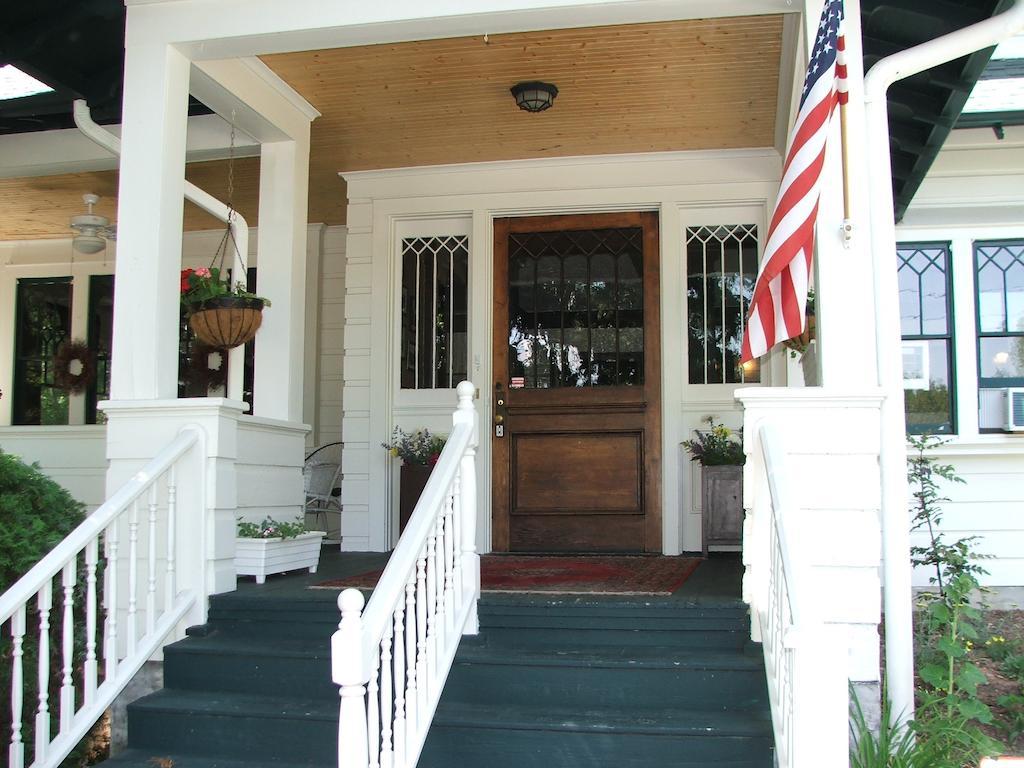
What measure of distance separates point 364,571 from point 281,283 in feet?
4.91

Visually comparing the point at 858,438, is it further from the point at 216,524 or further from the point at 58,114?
the point at 58,114

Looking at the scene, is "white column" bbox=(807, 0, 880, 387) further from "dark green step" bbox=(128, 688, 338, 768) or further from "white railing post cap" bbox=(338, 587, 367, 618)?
"dark green step" bbox=(128, 688, 338, 768)

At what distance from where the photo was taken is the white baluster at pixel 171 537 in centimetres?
366

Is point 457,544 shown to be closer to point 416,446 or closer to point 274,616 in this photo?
point 274,616

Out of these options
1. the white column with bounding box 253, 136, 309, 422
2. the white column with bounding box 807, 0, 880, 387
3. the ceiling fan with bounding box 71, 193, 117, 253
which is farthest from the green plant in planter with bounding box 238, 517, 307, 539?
the ceiling fan with bounding box 71, 193, 117, 253

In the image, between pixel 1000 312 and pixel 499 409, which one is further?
pixel 499 409

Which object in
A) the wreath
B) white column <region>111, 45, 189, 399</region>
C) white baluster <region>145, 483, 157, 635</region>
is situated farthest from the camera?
the wreath

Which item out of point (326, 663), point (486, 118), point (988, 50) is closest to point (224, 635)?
point (326, 663)

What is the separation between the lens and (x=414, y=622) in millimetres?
2877

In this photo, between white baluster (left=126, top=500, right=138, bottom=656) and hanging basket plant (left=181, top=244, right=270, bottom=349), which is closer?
white baluster (left=126, top=500, right=138, bottom=656)

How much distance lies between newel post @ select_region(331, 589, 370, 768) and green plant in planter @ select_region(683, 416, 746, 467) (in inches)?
129

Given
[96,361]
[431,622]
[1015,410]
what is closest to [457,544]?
[431,622]

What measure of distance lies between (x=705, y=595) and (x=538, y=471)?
2180 millimetres

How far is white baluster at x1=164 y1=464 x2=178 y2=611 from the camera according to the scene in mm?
3660
